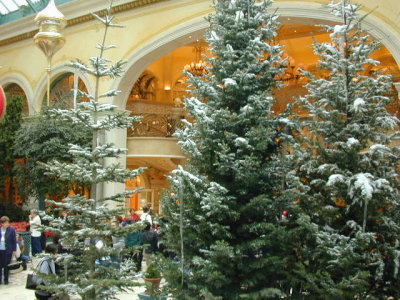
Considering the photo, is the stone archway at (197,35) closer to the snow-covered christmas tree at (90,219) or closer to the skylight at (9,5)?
the snow-covered christmas tree at (90,219)

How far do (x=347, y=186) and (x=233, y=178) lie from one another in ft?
4.17

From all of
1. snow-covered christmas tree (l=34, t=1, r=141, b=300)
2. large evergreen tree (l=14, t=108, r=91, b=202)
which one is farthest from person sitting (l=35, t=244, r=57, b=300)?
large evergreen tree (l=14, t=108, r=91, b=202)

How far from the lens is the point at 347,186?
5242mm

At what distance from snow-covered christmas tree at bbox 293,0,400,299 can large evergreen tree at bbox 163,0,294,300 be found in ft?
1.05

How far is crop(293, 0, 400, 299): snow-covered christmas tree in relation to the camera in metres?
4.99

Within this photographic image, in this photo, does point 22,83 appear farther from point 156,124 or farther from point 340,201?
point 340,201

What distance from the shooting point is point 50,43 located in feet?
48.2

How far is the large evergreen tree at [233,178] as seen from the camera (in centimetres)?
534

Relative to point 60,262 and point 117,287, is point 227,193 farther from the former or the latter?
point 60,262

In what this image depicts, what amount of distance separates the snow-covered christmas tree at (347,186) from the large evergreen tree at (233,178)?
32 cm

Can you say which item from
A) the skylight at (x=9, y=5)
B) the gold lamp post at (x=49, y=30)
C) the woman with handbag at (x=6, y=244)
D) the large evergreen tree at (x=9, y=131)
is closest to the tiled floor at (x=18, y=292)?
the woman with handbag at (x=6, y=244)

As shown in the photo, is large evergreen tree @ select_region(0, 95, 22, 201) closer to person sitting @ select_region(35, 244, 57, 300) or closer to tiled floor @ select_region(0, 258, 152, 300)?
tiled floor @ select_region(0, 258, 152, 300)

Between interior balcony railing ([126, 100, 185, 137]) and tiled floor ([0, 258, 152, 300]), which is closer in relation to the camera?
tiled floor ([0, 258, 152, 300])

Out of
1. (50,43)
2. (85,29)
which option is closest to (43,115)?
(50,43)
